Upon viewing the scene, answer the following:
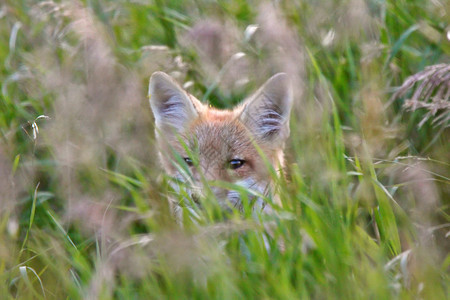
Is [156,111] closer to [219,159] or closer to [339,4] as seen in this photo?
[219,159]

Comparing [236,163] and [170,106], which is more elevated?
[170,106]

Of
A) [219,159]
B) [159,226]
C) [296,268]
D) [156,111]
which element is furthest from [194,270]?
[156,111]

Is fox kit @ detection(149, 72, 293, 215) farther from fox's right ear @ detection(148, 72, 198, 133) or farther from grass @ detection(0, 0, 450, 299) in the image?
grass @ detection(0, 0, 450, 299)

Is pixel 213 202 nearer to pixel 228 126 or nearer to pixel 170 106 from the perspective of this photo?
pixel 228 126

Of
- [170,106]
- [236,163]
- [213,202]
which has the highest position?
[213,202]

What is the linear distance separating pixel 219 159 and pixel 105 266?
5.77 feet

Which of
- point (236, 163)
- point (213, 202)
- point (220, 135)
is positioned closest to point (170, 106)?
point (220, 135)

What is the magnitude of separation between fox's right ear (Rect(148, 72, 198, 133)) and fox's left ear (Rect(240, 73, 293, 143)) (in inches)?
14.3

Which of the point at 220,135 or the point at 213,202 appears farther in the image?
the point at 220,135

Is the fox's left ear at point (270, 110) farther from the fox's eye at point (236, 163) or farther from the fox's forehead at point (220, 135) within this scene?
→ the fox's eye at point (236, 163)

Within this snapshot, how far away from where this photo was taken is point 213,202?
259 cm

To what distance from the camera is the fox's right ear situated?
402cm

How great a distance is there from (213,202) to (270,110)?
1.59m

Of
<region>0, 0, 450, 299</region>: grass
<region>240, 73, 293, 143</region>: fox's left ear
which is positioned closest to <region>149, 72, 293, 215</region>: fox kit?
<region>240, 73, 293, 143</region>: fox's left ear
